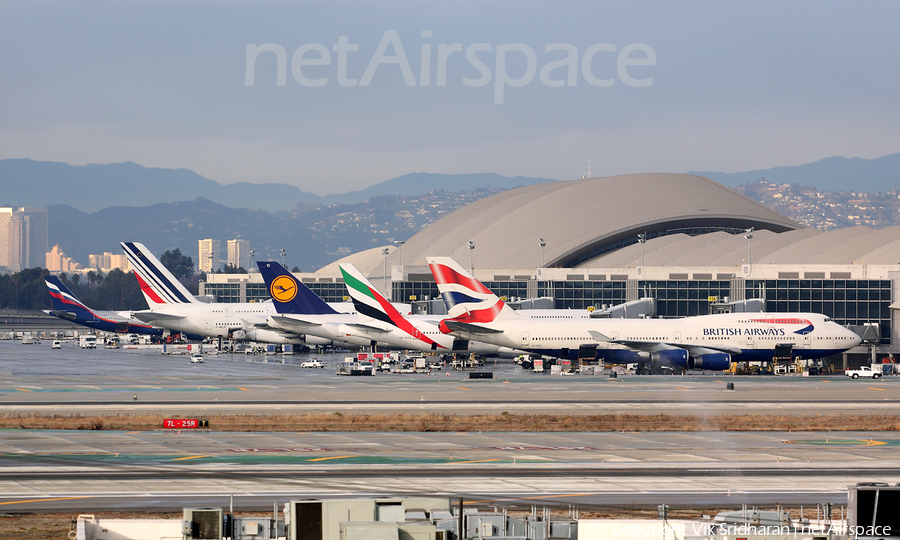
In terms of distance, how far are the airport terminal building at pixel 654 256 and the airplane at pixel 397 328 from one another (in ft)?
109

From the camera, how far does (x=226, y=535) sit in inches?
641

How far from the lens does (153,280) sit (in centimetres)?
12012

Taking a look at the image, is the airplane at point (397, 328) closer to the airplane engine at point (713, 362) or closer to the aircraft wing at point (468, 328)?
the aircraft wing at point (468, 328)

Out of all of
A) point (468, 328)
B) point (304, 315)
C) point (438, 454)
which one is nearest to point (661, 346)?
point (468, 328)

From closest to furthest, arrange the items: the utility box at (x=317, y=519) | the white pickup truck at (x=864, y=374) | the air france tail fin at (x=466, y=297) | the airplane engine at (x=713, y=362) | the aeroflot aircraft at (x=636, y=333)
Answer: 1. the utility box at (x=317, y=519)
2. the white pickup truck at (x=864, y=374)
3. the airplane engine at (x=713, y=362)
4. the aeroflot aircraft at (x=636, y=333)
5. the air france tail fin at (x=466, y=297)

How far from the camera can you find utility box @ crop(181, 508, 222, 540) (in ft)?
53.4

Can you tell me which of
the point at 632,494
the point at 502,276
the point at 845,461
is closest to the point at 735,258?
the point at 502,276

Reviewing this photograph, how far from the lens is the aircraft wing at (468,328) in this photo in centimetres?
7969

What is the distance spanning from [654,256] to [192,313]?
2694 inches

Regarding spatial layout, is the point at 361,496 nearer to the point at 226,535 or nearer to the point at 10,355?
the point at 226,535

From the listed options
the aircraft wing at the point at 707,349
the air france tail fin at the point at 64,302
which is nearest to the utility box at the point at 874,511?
the aircraft wing at the point at 707,349

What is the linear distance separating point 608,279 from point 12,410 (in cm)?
8673

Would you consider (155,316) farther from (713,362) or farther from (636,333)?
(713,362)

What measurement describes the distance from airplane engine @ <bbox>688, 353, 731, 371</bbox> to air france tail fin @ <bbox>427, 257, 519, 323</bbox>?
15.5m
